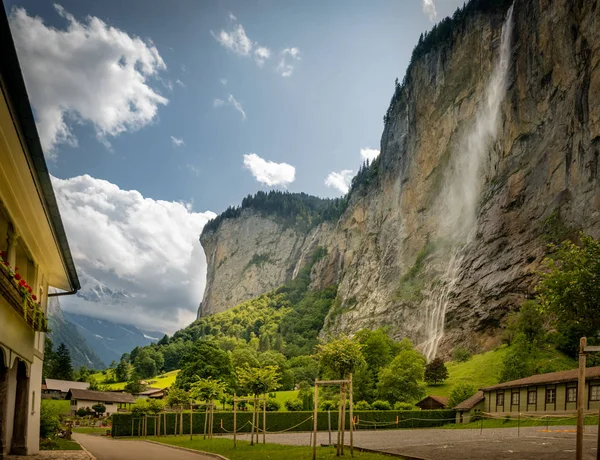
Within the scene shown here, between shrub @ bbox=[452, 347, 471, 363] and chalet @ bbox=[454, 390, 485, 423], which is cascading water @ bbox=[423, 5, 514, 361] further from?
chalet @ bbox=[454, 390, 485, 423]

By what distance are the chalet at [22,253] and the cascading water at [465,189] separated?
85.2 meters

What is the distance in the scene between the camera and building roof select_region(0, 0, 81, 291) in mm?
6223

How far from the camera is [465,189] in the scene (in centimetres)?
10925

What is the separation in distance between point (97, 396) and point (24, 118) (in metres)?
87.0

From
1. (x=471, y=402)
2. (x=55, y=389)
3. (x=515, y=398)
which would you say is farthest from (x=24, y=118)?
(x=55, y=389)

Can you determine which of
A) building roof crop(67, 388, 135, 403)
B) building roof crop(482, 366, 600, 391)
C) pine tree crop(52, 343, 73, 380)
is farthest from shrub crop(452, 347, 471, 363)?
pine tree crop(52, 343, 73, 380)

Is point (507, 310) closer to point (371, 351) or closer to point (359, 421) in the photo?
point (371, 351)

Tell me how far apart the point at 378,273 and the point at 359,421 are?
84.7 meters

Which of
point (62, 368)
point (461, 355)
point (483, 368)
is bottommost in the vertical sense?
point (62, 368)

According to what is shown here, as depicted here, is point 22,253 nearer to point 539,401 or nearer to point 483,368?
point 539,401

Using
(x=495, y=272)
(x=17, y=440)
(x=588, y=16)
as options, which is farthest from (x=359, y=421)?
(x=588, y=16)

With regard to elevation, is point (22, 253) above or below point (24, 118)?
A: below

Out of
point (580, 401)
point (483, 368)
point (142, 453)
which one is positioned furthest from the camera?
point (483, 368)

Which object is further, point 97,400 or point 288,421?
point 97,400
